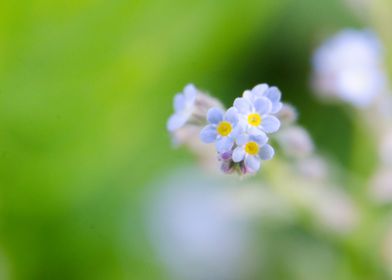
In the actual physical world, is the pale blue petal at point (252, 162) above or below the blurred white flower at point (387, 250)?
below

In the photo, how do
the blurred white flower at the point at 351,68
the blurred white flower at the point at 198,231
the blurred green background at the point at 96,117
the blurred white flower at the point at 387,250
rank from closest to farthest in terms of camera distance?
the blurred white flower at the point at 387,250, the blurred white flower at the point at 351,68, the blurred green background at the point at 96,117, the blurred white flower at the point at 198,231

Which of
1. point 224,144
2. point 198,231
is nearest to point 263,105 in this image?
point 224,144

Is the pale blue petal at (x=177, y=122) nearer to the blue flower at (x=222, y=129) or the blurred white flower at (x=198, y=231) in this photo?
the blue flower at (x=222, y=129)

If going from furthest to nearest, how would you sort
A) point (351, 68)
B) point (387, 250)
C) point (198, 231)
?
point (198, 231) < point (351, 68) < point (387, 250)

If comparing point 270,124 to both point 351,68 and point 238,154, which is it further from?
point 351,68

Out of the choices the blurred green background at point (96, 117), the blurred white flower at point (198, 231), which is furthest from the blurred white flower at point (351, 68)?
the blurred white flower at point (198, 231)

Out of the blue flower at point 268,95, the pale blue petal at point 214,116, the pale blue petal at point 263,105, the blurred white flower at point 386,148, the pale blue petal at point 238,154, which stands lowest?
the pale blue petal at point 238,154
